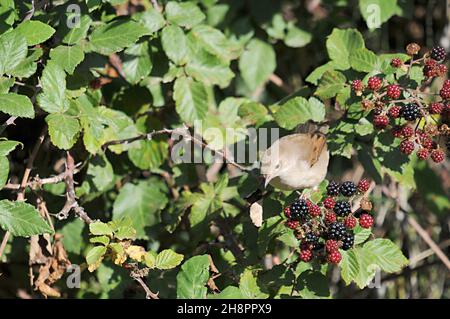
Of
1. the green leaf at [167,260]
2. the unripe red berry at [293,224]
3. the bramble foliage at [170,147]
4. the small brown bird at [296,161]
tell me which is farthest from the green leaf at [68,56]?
the unripe red berry at [293,224]

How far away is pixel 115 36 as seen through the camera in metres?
2.75

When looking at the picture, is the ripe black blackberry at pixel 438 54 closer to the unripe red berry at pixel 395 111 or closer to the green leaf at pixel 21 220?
the unripe red berry at pixel 395 111

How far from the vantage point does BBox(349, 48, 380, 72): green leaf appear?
2.77 m

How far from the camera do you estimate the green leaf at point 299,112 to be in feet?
9.39

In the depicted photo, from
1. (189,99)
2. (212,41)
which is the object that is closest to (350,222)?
(189,99)

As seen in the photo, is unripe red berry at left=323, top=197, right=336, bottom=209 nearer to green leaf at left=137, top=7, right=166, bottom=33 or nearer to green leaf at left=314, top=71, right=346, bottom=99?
green leaf at left=314, top=71, right=346, bottom=99

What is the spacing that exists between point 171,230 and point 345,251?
90 cm

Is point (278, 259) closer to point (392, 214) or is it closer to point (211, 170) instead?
point (211, 170)

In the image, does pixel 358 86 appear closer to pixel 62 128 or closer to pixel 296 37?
pixel 62 128

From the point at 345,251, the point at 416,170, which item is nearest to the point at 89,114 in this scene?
the point at 345,251

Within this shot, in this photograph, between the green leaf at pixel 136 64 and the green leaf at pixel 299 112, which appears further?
the green leaf at pixel 136 64

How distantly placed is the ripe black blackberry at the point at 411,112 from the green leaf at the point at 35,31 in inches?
49.6
